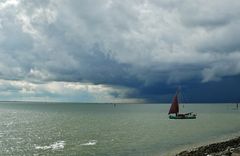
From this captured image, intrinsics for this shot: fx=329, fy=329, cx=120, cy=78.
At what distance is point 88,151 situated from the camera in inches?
1822

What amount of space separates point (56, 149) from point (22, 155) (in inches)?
213

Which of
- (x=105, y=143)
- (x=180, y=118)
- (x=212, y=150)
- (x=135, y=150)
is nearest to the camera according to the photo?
(x=212, y=150)

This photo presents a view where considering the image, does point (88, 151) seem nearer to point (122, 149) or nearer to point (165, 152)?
point (122, 149)

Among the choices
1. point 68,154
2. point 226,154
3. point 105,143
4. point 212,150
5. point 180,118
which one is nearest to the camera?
point 226,154

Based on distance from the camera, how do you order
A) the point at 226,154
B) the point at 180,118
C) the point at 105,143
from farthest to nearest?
the point at 180,118 < the point at 105,143 < the point at 226,154

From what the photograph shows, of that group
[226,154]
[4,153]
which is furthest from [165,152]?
[4,153]

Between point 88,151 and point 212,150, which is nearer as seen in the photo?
point 212,150

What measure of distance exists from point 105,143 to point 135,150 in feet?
28.5

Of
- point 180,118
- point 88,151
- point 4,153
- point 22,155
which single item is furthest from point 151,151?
point 180,118

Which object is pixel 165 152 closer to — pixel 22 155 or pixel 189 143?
pixel 189 143

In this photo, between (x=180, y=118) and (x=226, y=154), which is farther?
(x=180, y=118)

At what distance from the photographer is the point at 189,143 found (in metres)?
56.0

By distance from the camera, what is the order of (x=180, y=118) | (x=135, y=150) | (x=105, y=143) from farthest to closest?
(x=180, y=118)
(x=105, y=143)
(x=135, y=150)

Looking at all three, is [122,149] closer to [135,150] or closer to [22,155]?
[135,150]
